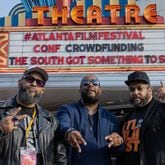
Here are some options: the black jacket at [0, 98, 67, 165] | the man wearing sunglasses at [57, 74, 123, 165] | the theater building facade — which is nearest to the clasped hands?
the man wearing sunglasses at [57, 74, 123, 165]

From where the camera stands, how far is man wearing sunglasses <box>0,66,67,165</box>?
3.10 meters

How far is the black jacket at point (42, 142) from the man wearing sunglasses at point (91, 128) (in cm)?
12

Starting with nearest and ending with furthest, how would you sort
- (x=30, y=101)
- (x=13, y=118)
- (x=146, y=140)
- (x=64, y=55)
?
(x=13, y=118), (x=30, y=101), (x=146, y=140), (x=64, y=55)

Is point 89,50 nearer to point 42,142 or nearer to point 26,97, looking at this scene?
point 26,97

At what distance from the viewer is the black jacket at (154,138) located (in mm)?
3461

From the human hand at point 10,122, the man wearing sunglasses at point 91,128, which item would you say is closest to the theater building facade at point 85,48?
the man wearing sunglasses at point 91,128

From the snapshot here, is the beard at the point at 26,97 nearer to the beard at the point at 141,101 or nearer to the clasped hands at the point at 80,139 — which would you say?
the clasped hands at the point at 80,139

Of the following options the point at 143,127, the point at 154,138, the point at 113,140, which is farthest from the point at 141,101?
the point at 113,140

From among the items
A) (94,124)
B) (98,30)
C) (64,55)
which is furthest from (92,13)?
(94,124)

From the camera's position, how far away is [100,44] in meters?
9.65

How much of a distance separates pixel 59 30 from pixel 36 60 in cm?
95

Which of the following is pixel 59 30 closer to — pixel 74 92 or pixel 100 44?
pixel 100 44

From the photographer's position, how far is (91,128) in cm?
375

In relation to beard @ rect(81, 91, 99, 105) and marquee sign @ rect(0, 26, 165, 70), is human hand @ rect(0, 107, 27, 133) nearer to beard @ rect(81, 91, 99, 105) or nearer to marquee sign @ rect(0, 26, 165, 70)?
beard @ rect(81, 91, 99, 105)
